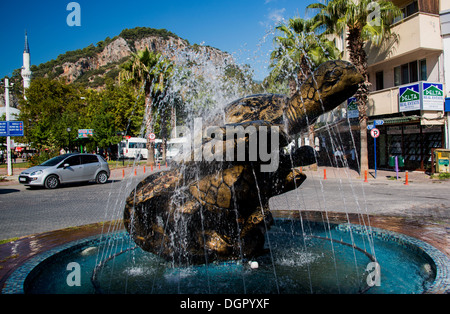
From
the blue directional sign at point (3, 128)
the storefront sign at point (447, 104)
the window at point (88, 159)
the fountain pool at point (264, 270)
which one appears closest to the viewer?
the fountain pool at point (264, 270)

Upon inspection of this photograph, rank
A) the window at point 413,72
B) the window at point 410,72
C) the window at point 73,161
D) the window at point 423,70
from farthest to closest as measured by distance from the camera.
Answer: the window at point 413,72 → the window at point 410,72 → the window at point 423,70 → the window at point 73,161

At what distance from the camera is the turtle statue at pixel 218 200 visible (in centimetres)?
384

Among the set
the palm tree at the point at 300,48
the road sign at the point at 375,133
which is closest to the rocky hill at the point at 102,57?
the palm tree at the point at 300,48

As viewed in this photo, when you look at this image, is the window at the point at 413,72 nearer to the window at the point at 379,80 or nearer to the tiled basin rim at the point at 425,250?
the window at the point at 379,80

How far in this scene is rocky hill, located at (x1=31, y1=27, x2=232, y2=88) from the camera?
12625cm

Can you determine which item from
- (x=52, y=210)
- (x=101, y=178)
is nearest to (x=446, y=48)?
(x=101, y=178)

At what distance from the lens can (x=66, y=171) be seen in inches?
628

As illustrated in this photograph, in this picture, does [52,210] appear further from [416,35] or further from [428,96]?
[416,35]

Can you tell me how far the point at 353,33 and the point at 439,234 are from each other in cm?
1565

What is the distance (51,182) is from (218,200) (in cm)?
1411

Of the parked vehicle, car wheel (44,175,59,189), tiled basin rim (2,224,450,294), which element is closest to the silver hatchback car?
car wheel (44,175,59,189)

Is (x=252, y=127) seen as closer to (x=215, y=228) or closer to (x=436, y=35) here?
(x=215, y=228)

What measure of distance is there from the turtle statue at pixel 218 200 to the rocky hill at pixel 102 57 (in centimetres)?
12346
